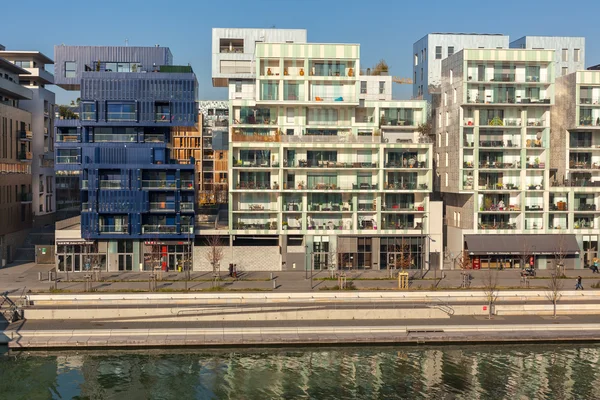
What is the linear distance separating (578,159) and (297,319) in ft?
131

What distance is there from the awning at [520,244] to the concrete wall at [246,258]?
19.6m

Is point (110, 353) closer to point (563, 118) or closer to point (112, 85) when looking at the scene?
point (112, 85)

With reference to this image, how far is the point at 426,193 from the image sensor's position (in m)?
72.6

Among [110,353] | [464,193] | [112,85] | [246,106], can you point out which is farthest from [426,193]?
[110,353]

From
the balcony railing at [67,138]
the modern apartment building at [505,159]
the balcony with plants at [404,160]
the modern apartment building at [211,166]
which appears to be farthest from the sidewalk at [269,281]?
the modern apartment building at [211,166]

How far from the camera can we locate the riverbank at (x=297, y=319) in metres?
48.0

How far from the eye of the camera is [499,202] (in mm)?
74000

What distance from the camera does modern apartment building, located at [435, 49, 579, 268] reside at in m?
72.2

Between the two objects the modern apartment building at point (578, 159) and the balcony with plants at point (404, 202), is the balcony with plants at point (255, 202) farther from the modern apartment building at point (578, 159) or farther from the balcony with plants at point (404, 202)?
Result: the modern apartment building at point (578, 159)

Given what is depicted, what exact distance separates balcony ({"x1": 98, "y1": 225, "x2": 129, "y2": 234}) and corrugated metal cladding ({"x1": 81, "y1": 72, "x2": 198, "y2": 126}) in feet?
32.4

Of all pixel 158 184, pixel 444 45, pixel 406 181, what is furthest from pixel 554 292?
pixel 444 45

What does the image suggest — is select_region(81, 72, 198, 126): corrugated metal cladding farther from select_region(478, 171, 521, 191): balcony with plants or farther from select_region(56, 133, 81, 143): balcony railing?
select_region(478, 171, 521, 191): balcony with plants

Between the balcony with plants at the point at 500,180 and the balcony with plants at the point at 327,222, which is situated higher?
the balcony with plants at the point at 500,180

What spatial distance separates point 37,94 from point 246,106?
37766 mm
